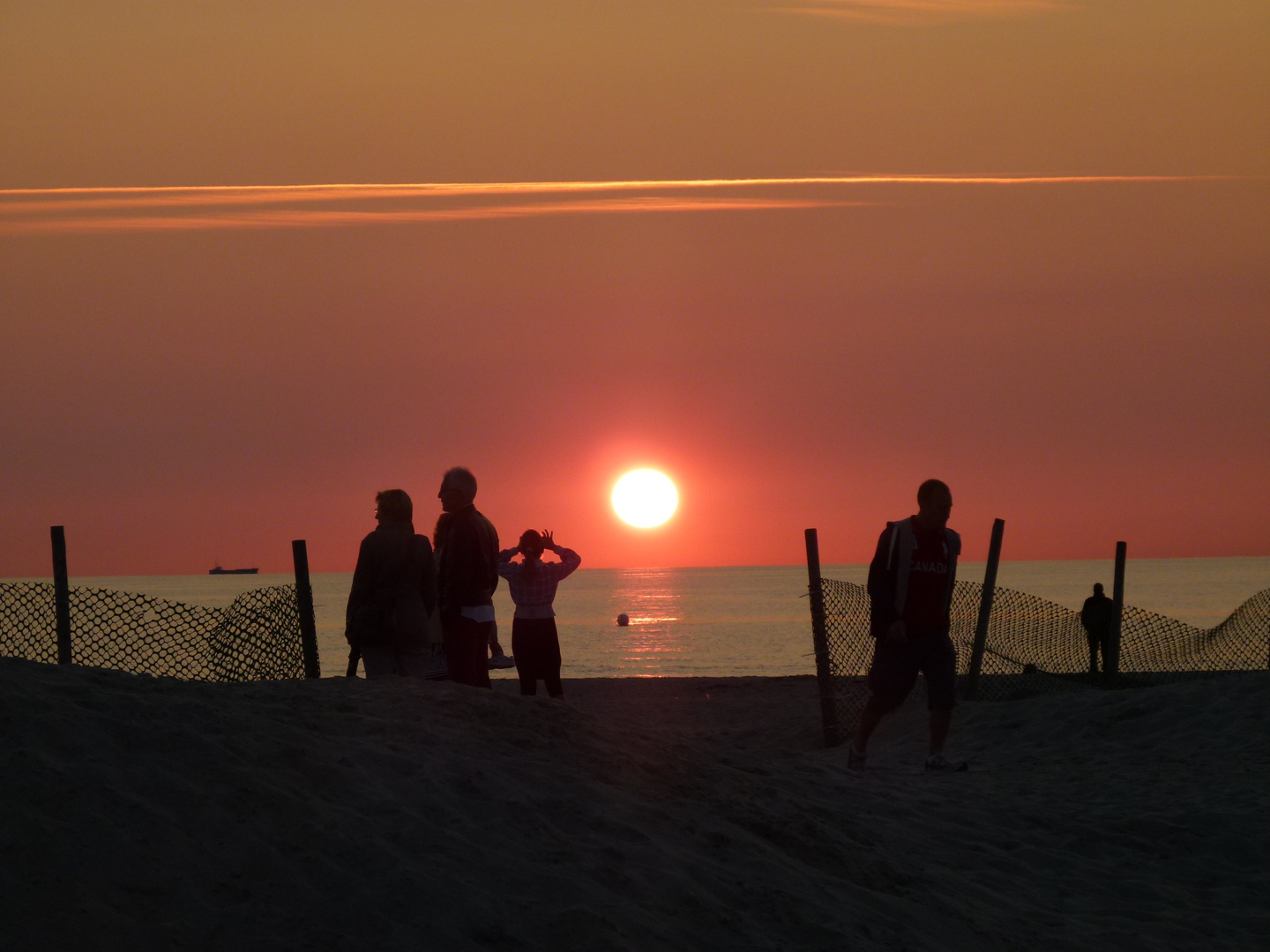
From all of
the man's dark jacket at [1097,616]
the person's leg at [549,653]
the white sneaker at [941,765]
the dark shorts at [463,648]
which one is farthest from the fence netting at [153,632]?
the man's dark jacket at [1097,616]

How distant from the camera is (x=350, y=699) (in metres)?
6.41

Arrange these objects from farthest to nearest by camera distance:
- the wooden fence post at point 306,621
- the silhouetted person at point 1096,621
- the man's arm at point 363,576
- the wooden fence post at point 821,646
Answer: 1. the silhouetted person at point 1096,621
2. the wooden fence post at point 821,646
3. the wooden fence post at point 306,621
4. the man's arm at point 363,576

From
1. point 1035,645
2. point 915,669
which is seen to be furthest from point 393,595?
point 1035,645

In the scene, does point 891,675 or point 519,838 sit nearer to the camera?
point 519,838

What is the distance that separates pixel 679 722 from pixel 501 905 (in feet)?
30.9

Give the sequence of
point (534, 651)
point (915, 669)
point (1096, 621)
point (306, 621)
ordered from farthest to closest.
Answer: point (1096, 621)
point (306, 621)
point (534, 651)
point (915, 669)

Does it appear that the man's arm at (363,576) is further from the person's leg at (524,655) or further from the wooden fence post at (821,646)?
the wooden fence post at (821,646)

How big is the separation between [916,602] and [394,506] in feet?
11.6

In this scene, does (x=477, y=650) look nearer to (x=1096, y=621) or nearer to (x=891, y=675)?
(x=891, y=675)

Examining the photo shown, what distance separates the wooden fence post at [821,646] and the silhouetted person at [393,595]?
4.22m

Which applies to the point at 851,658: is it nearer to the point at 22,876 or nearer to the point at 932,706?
the point at 932,706

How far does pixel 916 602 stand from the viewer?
8398mm

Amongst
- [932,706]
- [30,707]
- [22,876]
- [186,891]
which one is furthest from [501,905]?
[932,706]

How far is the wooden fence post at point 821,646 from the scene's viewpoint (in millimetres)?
11148
